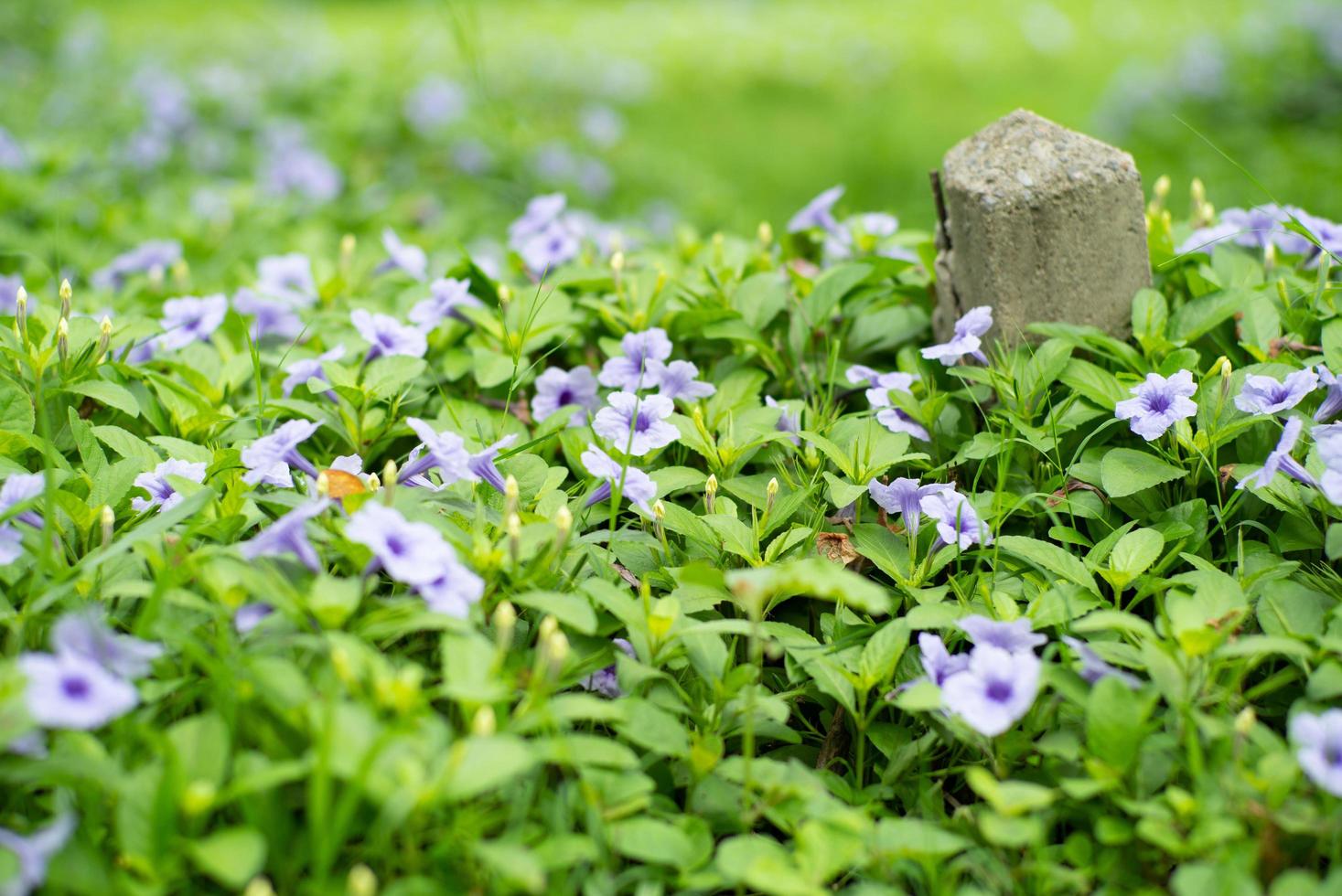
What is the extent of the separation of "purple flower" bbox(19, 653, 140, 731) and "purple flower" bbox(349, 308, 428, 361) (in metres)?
1.04

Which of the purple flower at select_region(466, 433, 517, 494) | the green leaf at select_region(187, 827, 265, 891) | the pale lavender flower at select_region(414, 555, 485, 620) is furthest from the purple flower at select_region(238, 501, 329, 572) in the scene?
the green leaf at select_region(187, 827, 265, 891)

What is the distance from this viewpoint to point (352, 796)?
125 centimetres

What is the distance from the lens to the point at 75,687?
131cm

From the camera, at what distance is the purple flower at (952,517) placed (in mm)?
1824

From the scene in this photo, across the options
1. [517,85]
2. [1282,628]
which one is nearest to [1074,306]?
[1282,628]

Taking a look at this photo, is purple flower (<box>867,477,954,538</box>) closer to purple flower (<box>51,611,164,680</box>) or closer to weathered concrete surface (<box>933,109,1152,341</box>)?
weathered concrete surface (<box>933,109,1152,341</box>)

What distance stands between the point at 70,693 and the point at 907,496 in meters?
1.24

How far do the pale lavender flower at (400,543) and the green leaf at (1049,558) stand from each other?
0.90m

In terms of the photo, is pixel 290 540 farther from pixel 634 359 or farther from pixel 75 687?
pixel 634 359

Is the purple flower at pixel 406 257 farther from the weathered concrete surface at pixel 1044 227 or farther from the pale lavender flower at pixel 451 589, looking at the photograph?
the pale lavender flower at pixel 451 589

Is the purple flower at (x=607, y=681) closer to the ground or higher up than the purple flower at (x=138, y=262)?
closer to the ground

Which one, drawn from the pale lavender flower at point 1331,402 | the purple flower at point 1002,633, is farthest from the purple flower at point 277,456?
the pale lavender flower at point 1331,402

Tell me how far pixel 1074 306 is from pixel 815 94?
568 centimetres

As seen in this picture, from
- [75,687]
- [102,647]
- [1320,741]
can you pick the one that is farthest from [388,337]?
[1320,741]
